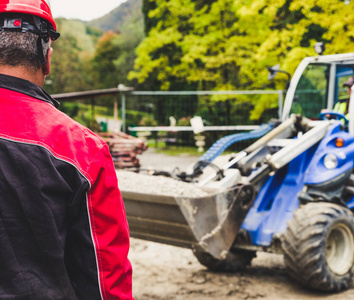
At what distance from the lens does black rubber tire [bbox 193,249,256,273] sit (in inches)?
210

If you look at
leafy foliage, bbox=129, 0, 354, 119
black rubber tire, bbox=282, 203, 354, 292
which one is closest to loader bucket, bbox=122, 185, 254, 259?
black rubber tire, bbox=282, 203, 354, 292

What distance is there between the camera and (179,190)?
4.47 metres

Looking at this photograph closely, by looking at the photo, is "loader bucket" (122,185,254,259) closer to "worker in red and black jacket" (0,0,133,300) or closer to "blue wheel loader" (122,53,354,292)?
"blue wheel loader" (122,53,354,292)

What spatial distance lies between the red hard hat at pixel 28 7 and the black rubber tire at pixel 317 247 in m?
3.43

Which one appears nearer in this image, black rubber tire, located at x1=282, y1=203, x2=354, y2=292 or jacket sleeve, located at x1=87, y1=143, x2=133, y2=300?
jacket sleeve, located at x1=87, y1=143, x2=133, y2=300

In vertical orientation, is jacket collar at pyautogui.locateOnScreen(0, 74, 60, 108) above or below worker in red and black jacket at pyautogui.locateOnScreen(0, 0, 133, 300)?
above

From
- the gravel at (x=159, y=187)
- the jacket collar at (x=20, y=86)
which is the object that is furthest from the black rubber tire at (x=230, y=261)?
the jacket collar at (x=20, y=86)

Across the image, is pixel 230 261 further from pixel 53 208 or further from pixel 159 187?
pixel 53 208

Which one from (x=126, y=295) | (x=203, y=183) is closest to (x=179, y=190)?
(x=203, y=183)

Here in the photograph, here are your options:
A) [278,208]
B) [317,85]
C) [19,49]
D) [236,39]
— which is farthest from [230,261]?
[236,39]

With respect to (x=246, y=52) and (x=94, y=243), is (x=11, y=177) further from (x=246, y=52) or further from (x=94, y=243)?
(x=246, y=52)

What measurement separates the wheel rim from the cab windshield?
6.96 feet

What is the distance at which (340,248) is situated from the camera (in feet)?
16.4

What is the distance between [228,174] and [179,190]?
0.86 metres
